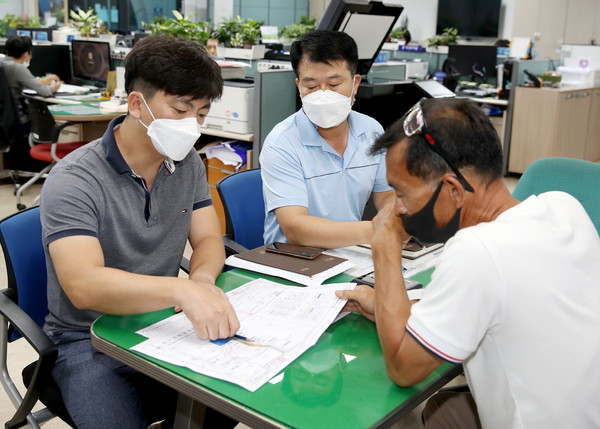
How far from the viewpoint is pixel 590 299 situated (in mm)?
1044

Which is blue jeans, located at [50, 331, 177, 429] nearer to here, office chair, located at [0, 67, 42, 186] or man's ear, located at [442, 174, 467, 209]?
man's ear, located at [442, 174, 467, 209]

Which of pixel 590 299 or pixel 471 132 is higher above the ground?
pixel 471 132

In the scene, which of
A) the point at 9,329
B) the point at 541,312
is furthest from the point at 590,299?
the point at 9,329

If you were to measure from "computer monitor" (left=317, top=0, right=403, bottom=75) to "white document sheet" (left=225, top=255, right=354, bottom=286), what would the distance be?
1.26 metres

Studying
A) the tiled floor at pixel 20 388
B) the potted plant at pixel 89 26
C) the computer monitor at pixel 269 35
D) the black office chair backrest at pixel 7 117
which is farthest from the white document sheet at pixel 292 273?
the computer monitor at pixel 269 35

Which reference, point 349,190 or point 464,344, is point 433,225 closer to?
point 464,344

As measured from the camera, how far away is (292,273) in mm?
1541

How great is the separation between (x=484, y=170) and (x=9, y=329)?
1293 millimetres

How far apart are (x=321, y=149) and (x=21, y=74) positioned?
3772 millimetres

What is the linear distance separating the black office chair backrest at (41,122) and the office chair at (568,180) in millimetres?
3243

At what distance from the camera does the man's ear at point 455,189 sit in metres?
1.09

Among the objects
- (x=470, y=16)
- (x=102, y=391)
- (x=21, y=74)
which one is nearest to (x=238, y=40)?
(x=21, y=74)

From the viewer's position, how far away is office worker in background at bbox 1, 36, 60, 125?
4.84m

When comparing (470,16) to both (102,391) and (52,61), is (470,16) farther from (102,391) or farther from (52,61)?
(102,391)
